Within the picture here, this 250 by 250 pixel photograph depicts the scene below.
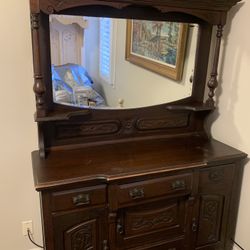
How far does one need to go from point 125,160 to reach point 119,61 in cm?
60

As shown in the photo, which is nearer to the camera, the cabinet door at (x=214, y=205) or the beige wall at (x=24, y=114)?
the beige wall at (x=24, y=114)

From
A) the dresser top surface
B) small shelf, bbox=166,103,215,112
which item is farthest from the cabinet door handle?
small shelf, bbox=166,103,215,112

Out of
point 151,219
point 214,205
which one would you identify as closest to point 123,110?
point 151,219

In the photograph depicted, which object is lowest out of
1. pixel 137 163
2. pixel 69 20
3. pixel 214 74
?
pixel 137 163

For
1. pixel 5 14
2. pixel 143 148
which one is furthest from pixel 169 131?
pixel 5 14

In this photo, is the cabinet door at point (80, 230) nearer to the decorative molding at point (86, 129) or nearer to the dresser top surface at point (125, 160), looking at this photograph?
the dresser top surface at point (125, 160)

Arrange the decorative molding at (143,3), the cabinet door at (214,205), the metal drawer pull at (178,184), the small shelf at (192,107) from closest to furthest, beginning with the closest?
the decorative molding at (143,3)
the metal drawer pull at (178,184)
the cabinet door at (214,205)
the small shelf at (192,107)

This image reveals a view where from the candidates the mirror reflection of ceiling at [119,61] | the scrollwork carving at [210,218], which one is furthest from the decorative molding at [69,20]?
the scrollwork carving at [210,218]

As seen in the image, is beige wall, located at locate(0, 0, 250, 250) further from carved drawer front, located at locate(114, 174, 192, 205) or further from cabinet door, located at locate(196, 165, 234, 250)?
carved drawer front, located at locate(114, 174, 192, 205)

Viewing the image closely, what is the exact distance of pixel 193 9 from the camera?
1.59m

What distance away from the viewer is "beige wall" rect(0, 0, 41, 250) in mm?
1517

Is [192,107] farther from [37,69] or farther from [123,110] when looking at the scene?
[37,69]

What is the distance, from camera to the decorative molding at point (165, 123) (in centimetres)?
183

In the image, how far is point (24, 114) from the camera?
5.46ft
